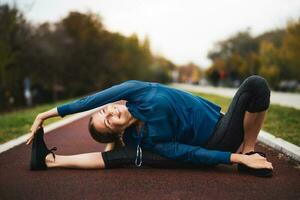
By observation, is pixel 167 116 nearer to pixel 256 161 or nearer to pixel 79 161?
pixel 256 161

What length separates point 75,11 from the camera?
152 ft

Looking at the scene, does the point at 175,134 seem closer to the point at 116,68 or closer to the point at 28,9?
the point at 28,9

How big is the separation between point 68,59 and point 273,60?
2641 centimetres

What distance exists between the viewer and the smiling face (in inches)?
182

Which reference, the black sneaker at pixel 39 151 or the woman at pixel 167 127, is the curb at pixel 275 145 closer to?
the woman at pixel 167 127

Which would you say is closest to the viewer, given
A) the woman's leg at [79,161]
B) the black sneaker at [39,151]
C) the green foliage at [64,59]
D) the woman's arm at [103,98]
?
the woman's arm at [103,98]

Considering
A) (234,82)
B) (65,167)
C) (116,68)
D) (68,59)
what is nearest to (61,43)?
(68,59)

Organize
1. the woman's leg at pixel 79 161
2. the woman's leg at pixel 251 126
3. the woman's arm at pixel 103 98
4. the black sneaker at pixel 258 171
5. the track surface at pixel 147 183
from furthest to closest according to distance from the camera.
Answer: the woman's leg at pixel 79 161
the woman's leg at pixel 251 126
the black sneaker at pixel 258 171
the woman's arm at pixel 103 98
the track surface at pixel 147 183

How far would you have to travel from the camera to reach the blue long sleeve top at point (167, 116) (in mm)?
4625

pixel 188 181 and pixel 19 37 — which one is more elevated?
pixel 19 37

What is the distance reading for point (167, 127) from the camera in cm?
471

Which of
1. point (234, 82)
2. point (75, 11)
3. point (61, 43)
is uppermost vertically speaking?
point (75, 11)

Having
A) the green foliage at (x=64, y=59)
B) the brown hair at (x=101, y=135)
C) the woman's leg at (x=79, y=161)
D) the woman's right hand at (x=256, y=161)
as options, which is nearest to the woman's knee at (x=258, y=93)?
the woman's right hand at (x=256, y=161)

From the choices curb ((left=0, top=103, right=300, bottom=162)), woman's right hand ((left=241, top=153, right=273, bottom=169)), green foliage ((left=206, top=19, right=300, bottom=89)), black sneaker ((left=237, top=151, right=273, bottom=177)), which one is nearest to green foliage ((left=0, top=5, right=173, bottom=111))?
green foliage ((left=206, top=19, right=300, bottom=89))
